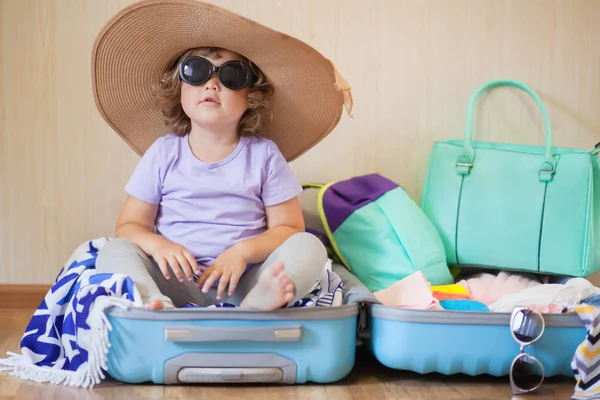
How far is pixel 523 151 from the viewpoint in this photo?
1.87 metres

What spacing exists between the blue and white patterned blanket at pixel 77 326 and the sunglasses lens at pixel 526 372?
1.10ft

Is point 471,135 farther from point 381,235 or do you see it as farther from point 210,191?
point 210,191

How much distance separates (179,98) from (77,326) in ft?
1.81

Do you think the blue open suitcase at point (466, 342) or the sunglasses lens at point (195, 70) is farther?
the sunglasses lens at point (195, 70)

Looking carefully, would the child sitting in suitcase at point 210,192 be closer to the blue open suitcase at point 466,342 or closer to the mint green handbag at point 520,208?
the blue open suitcase at point 466,342

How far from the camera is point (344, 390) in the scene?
4.46ft

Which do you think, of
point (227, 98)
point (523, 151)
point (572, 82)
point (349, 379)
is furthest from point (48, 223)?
point (572, 82)

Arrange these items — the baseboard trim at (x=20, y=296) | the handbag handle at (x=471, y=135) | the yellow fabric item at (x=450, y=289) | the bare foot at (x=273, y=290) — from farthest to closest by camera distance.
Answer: the baseboard trim at (x=20, y=296)
the handbag handle at (x=471, y=135)
the yellow fabric item at (x=450, y=289)
the bare foot at (x=273, y=290)

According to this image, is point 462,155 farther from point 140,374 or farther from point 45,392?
point 45,392

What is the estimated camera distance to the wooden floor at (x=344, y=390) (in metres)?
1.29

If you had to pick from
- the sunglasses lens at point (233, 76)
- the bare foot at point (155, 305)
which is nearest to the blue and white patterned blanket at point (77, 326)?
the bare foot at point (155, 305)

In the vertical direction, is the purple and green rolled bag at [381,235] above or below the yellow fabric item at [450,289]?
above

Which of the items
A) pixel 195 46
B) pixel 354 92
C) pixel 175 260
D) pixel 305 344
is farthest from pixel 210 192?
pixel 354 92

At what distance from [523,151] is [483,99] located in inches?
8.6
